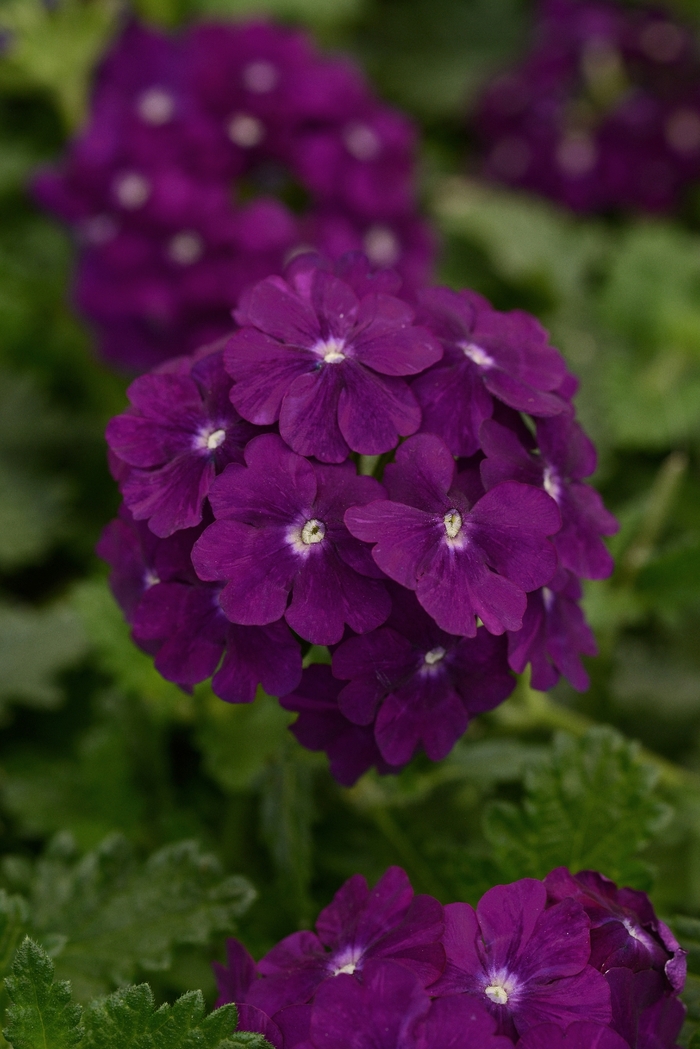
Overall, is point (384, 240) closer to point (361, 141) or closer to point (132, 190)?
point (361, 141)

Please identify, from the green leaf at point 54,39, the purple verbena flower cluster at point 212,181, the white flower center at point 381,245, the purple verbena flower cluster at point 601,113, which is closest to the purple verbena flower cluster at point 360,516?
the purple verbena flower cluster at point 212,181

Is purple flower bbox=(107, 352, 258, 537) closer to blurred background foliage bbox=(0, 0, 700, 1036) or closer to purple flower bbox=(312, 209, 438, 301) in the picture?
blurred background foliage bbox=(0, 0, 700, 1036)

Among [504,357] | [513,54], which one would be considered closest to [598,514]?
[504,357]

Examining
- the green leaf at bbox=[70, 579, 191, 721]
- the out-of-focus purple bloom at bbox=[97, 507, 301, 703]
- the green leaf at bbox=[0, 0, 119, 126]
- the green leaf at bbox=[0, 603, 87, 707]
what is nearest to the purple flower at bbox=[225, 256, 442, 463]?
the out-of-focus purple bloom at bbox=[97, 507, 301, 703]

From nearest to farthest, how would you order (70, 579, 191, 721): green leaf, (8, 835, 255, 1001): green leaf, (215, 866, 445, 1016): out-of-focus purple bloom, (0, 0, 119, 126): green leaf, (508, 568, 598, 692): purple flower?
(215, 866, 445, 1016): out-of-focus purple bloom
(508, 568, 598, 692): purple flower
(8, 835, 255, 1001): green leaf
(70, 579, 191, 721): green leaf
(0, 0, 119, 126): green leaf

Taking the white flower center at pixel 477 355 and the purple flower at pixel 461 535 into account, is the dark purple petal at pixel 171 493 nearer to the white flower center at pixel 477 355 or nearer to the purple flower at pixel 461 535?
the purple flower at pixel 461 535

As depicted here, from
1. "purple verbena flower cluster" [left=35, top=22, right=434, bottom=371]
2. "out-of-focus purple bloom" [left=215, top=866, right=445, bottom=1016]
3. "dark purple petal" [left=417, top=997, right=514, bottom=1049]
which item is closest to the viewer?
"dark purple petal" [left=417, top=997, right=514, bottom=1049]

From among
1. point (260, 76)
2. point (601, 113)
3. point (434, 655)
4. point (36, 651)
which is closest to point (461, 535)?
point (434, 655)
